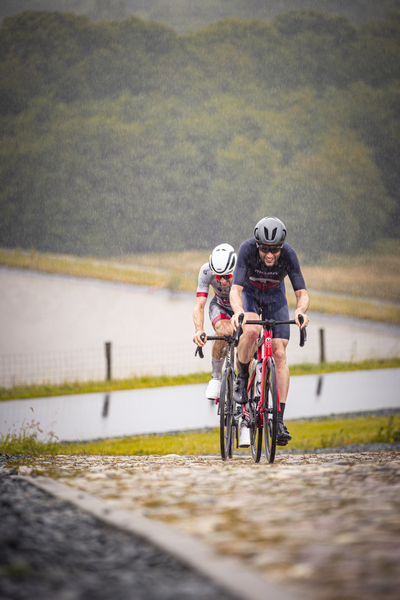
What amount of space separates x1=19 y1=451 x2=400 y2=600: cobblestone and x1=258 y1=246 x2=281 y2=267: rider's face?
2.03m

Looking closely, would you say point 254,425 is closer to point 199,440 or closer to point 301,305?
point 301,305

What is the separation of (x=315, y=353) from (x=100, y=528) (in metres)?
30.5

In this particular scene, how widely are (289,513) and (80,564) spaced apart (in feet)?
4.54

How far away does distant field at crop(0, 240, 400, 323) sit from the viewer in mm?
60344

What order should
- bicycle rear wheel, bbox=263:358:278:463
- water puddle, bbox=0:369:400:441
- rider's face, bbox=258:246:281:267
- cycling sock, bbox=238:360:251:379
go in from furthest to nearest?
water puddle, bbox=0:369:400:441
cycling sock, bbox=238:360:251:379
rider's face, bbox=258:246:281:267
bicycle rear wheel, bbox=263:358:278:463

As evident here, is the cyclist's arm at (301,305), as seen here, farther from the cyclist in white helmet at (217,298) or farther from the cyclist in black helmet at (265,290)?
the cyclist in white helmet at (217,298)

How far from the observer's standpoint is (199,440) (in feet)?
39.2

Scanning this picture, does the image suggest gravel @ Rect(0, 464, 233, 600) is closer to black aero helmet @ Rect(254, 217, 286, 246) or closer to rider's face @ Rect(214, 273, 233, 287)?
black aero helmet @ Rect(254, 217, 286, 246)

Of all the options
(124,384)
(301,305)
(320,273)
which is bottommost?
(124,384)

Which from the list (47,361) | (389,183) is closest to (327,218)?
(389,183)

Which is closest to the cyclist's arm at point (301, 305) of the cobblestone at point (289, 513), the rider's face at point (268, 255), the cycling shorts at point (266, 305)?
the cycling shorts at point (266, 305)

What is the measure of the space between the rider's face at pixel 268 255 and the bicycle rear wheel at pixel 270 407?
3.33 feet

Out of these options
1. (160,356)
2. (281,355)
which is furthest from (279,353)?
(160,356)

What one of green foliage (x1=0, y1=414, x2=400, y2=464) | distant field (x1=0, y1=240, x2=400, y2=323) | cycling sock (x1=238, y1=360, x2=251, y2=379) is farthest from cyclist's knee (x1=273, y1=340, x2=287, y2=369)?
distant field (x1=0, y1=240, x2=400, y2=323)
